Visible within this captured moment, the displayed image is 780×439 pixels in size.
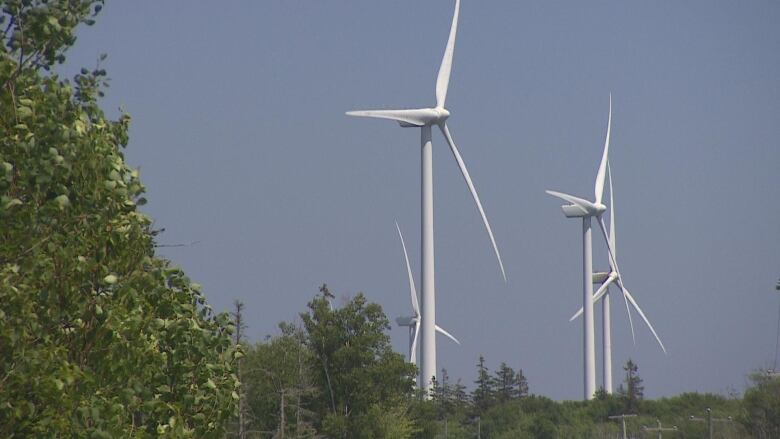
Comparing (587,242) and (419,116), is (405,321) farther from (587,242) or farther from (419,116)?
(419,116)

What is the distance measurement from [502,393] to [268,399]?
9680 cm

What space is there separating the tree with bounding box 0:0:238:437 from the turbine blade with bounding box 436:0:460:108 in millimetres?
68558

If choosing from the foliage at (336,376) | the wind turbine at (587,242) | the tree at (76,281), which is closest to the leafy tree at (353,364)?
the foliage at (336,376)

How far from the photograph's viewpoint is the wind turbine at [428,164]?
79750 mm

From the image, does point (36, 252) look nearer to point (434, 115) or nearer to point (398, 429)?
point (398, 429)

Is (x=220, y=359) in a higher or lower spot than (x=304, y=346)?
lower

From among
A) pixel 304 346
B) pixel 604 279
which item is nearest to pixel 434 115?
pixel 304 346

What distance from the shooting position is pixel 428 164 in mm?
80438

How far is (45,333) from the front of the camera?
37.0 ft

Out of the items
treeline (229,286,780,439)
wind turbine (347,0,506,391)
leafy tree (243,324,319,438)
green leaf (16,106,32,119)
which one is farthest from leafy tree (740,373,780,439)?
green leaf (16,106,32,119)

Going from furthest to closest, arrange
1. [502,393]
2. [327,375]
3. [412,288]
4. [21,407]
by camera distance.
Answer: [502,393] < [412,288] < [327,375] < [21,407]

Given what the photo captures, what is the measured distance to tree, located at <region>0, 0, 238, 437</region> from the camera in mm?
11008

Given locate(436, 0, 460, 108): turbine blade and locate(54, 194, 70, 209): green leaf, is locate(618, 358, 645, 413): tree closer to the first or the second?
locate(436, 0, 460, 108): turbine blade

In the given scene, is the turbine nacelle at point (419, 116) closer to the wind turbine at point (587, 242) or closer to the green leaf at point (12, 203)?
the wind turbine at point (587, 242)
